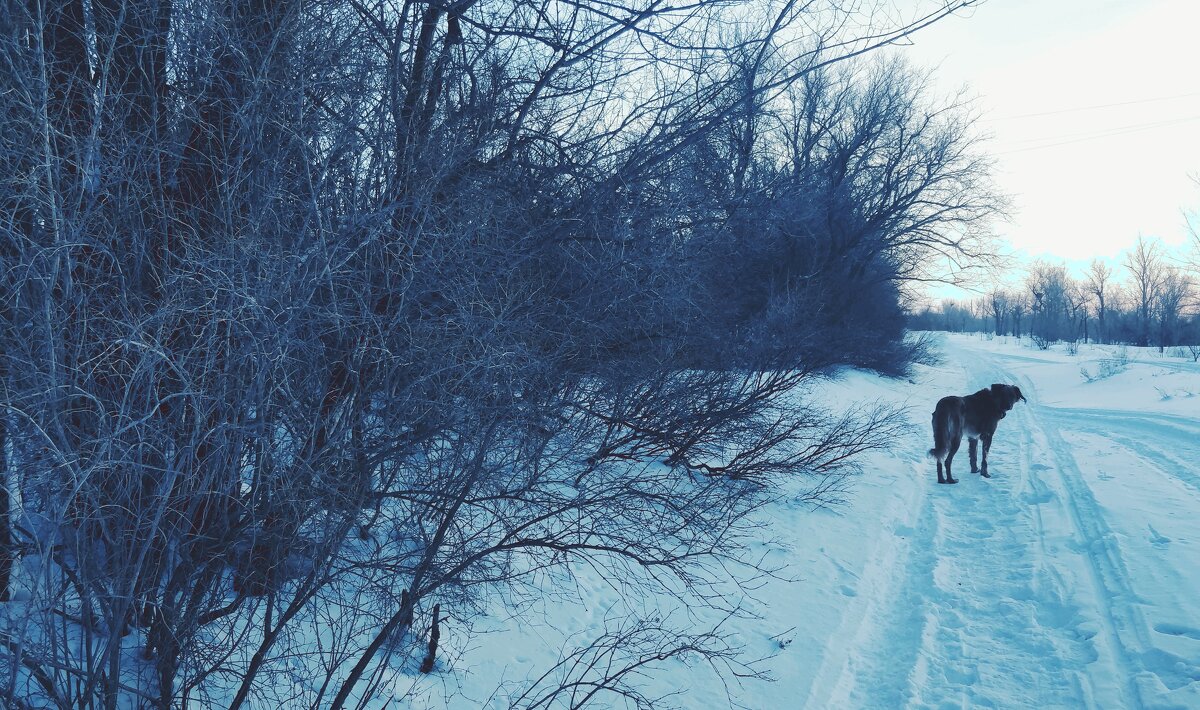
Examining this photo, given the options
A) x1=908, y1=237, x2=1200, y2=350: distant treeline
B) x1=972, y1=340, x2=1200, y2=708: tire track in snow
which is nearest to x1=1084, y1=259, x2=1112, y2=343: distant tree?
x1=908, y1=237, x2=1200, y2=350: distant treeline

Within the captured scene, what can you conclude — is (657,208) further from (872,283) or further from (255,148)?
(872,283)

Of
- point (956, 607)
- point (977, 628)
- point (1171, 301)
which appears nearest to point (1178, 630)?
point (977, 628)

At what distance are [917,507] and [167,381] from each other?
8.01 metres

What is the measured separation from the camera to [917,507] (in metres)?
7.98

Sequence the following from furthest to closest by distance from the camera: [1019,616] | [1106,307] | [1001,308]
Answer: [1001,308] → [1106,307] → [1019,616]

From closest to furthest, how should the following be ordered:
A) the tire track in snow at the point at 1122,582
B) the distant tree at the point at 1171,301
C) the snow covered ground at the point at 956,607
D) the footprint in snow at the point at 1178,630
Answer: the tire track in snow at the point at 1122,582 < the snow covered ground at the point at 956,607 < the footprint in snow at the point at 1178,630 < the distant tree at the point at 1171,301

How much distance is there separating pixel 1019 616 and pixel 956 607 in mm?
427

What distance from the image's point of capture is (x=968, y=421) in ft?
30.1

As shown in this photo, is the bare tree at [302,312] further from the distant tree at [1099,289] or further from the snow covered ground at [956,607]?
the distant tree at [1099,289]

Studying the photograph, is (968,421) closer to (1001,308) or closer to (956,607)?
(956,607)

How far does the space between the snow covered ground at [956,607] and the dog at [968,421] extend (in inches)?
16.7

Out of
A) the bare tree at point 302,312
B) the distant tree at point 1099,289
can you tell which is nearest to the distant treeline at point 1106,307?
the distant tree at point 1099,289

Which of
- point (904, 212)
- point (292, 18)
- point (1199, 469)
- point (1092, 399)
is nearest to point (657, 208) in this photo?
point (292, 18)

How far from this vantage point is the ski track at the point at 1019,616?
4.00 m
